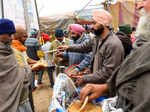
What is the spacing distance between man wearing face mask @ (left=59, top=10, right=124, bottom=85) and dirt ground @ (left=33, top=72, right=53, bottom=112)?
8.21 ft

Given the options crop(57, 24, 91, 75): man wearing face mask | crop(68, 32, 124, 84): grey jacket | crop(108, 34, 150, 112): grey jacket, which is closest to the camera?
crop(108, 34, 150, 112): grey jacket

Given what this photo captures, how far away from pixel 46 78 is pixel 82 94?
5.14 meters

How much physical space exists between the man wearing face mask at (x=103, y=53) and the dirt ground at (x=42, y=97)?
2503mm

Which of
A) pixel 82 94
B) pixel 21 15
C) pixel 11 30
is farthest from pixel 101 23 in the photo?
pixel 21 15

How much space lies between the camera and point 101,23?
5.87 feet

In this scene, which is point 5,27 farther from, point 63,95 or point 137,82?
point 137,82

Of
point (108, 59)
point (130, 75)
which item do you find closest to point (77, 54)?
point (108, 59)

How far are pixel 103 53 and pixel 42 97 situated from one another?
131 inches

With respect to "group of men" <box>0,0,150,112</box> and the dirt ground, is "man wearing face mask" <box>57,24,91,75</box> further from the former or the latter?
the dirt ground

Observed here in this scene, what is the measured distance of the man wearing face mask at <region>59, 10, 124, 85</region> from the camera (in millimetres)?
1480

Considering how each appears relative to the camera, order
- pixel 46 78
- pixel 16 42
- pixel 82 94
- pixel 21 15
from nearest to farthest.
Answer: pixel 82 94, pixel 16 42, pixel 21 15, pixel 46 78

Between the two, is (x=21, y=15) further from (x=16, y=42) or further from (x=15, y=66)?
(x=15, y=66)

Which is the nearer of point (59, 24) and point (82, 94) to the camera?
point (82, 94)

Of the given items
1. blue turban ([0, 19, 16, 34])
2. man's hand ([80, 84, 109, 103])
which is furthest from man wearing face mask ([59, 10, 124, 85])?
blue turban ([0, 19, 16, 34])
